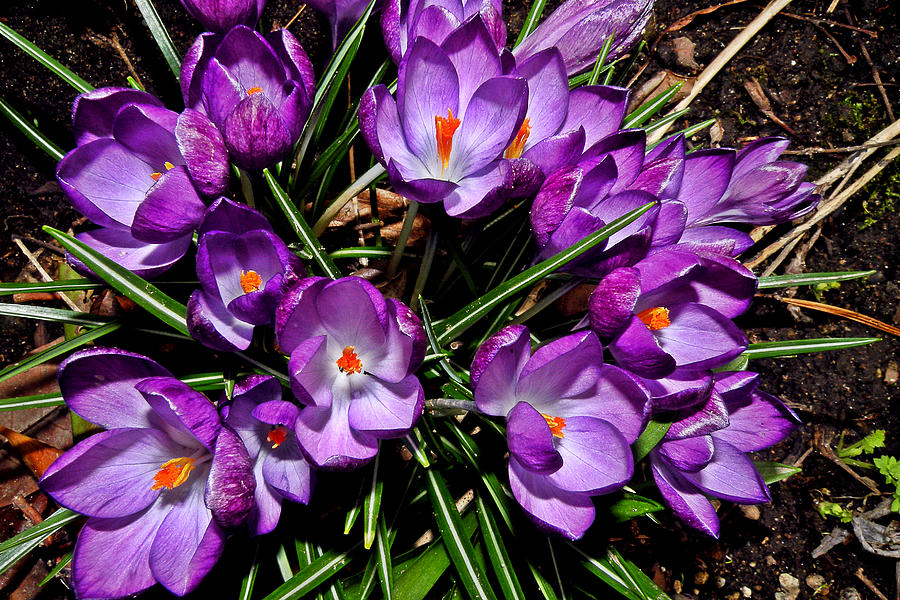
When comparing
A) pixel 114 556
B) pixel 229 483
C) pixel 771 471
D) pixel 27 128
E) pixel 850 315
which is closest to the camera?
pixel 229 483

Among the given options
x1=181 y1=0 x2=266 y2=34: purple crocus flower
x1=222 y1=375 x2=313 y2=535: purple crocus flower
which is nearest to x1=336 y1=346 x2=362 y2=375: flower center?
x1=222 y1=375 x2=313 y2=535: purple crocus flower

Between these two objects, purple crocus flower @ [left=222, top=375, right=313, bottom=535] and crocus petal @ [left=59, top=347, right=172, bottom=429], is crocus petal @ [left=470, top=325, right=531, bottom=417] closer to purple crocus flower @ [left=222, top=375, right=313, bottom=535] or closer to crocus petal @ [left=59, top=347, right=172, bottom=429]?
purple crocus flower @ [left=222, top=375, right=313, bottom=535]

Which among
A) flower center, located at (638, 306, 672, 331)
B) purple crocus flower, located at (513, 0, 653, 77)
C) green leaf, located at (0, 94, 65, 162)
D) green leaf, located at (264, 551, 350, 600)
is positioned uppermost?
green leaf, located at (0, 94, 65, 162)

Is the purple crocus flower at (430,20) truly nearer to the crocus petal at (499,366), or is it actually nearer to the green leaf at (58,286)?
the crocus petal at (499,366)

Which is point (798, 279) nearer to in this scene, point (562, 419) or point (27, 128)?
point (562, 419)

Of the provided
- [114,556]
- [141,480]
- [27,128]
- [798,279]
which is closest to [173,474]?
[141,480]

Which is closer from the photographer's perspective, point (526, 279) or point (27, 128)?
point (526, 279)

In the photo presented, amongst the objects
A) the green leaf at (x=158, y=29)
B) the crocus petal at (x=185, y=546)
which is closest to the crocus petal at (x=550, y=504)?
the crocus petal at (x=185, y=546)
